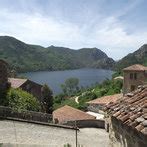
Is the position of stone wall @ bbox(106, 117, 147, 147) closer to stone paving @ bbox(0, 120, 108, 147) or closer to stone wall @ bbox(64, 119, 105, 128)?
stone paving @ bbox(0, 120, 108, 147)

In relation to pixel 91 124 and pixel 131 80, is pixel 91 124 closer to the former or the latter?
pixel 91 124

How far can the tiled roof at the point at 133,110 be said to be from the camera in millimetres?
7377

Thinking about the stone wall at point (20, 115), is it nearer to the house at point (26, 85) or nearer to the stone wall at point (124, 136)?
the house at point (26, 85)

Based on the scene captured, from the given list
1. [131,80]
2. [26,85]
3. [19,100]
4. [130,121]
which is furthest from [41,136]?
[131,80]

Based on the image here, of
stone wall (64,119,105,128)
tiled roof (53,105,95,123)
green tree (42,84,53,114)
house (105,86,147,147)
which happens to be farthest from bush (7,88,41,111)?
house (105,86,147,147)

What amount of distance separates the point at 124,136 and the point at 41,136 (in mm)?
16906

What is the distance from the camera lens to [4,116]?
2777cm

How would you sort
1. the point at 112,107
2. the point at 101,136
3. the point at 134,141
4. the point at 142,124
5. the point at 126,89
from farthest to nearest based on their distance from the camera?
the point at 126,89 → the point at 101,136 → the point at 112,107 → the point at 134,141 → the point at 142,124

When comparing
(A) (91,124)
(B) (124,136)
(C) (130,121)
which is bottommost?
(A) (91,124)

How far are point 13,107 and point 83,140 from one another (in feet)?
24.3

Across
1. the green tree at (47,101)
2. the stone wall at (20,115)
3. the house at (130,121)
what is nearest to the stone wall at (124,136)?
the house at (130,121)

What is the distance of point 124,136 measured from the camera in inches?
340

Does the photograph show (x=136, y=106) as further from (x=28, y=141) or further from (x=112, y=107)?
(x=28, y=141)

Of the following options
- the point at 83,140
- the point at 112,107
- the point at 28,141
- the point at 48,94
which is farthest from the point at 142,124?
the point at 48,94
